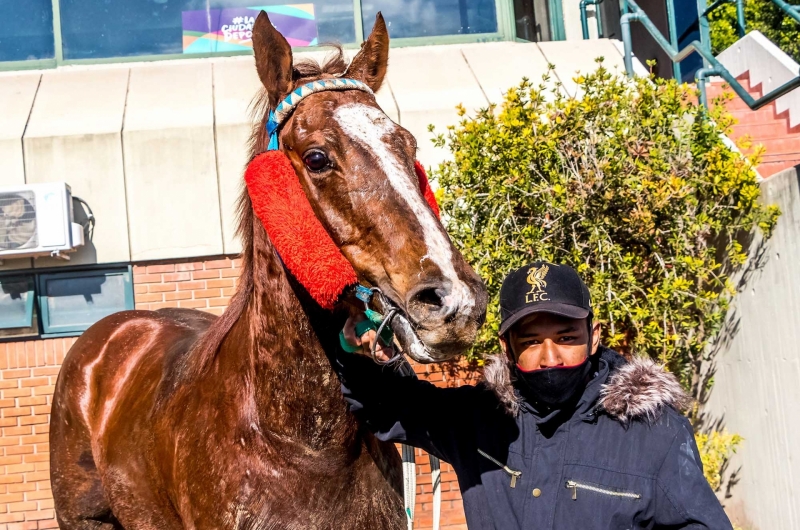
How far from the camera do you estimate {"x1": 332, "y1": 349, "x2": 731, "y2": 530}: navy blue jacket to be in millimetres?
2143

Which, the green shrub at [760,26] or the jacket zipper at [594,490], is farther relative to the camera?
the green shrub at [760,26]

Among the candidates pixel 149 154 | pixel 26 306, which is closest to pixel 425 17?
pixel 149 154

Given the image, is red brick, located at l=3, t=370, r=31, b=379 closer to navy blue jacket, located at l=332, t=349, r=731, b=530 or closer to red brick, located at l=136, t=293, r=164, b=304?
red brick, located at l=136, t=293, r=164, b=304

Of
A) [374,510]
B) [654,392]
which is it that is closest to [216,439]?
[374,510]

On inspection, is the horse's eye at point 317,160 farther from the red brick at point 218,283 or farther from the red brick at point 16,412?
the red brick at point 16,412

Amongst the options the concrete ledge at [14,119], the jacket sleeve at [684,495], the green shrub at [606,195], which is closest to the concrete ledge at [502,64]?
the green shrub at [606,195]

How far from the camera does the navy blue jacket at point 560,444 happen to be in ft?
7.03

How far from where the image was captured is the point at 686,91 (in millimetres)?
5262

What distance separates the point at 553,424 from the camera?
7.66 ft

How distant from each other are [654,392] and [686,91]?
361 centimetres

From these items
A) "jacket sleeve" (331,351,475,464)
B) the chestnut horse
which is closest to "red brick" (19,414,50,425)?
the chestnut horse

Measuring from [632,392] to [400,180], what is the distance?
88 cm

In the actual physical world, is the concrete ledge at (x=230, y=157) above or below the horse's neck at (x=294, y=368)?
above

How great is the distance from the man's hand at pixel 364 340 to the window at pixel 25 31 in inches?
254
